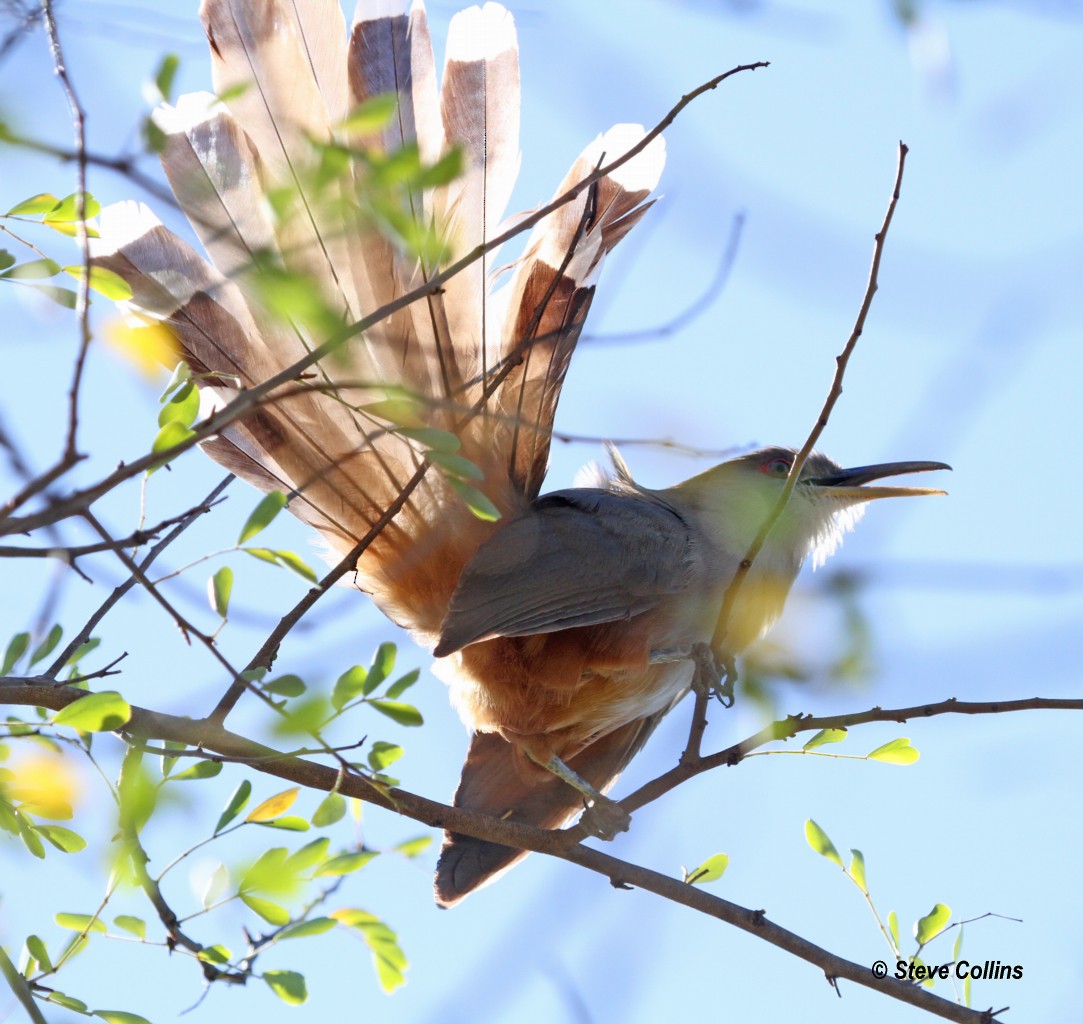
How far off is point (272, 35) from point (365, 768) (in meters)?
1.91

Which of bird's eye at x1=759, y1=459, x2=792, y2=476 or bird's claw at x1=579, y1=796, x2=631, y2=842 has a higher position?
bird's eye at x1=759, y1=459, x2=792, y2=476

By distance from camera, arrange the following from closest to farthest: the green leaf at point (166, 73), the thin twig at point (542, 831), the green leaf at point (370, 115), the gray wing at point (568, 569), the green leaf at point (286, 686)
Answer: the green leaf at point (370, 115)
the green leaf at point (166, 73)
the green leaf at point (286, 686)
the thin twig at point (542, 831)
the gray wing at point (568, 569)

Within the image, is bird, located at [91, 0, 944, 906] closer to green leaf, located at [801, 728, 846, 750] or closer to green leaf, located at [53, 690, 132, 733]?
green leaf, located at [801, 728, 846, 750]

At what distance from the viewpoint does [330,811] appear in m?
2.28

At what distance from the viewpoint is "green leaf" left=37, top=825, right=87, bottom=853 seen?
2357mm

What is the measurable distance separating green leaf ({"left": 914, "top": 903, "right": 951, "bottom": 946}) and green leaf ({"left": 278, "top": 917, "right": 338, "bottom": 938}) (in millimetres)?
1397

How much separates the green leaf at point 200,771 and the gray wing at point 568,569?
43.9 inches

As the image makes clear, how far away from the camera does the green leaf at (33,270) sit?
221cm

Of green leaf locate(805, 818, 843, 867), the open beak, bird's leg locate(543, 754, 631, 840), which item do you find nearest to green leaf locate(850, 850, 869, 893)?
green leaf locate(805, 818, 843, 867)

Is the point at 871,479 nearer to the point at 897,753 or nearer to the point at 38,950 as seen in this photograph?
the point at 897,753

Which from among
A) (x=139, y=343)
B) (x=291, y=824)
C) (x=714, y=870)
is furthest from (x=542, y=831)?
(x=139, y=343)

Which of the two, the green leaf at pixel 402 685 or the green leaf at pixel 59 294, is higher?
the green leaf at pixel 59 294

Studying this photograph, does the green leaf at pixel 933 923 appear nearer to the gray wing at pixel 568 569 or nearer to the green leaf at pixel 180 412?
the gray wing at pixel 568 569

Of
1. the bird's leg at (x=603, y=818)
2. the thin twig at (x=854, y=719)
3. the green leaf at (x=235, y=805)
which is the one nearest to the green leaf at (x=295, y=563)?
the green leaf at (x=235, y=805)
